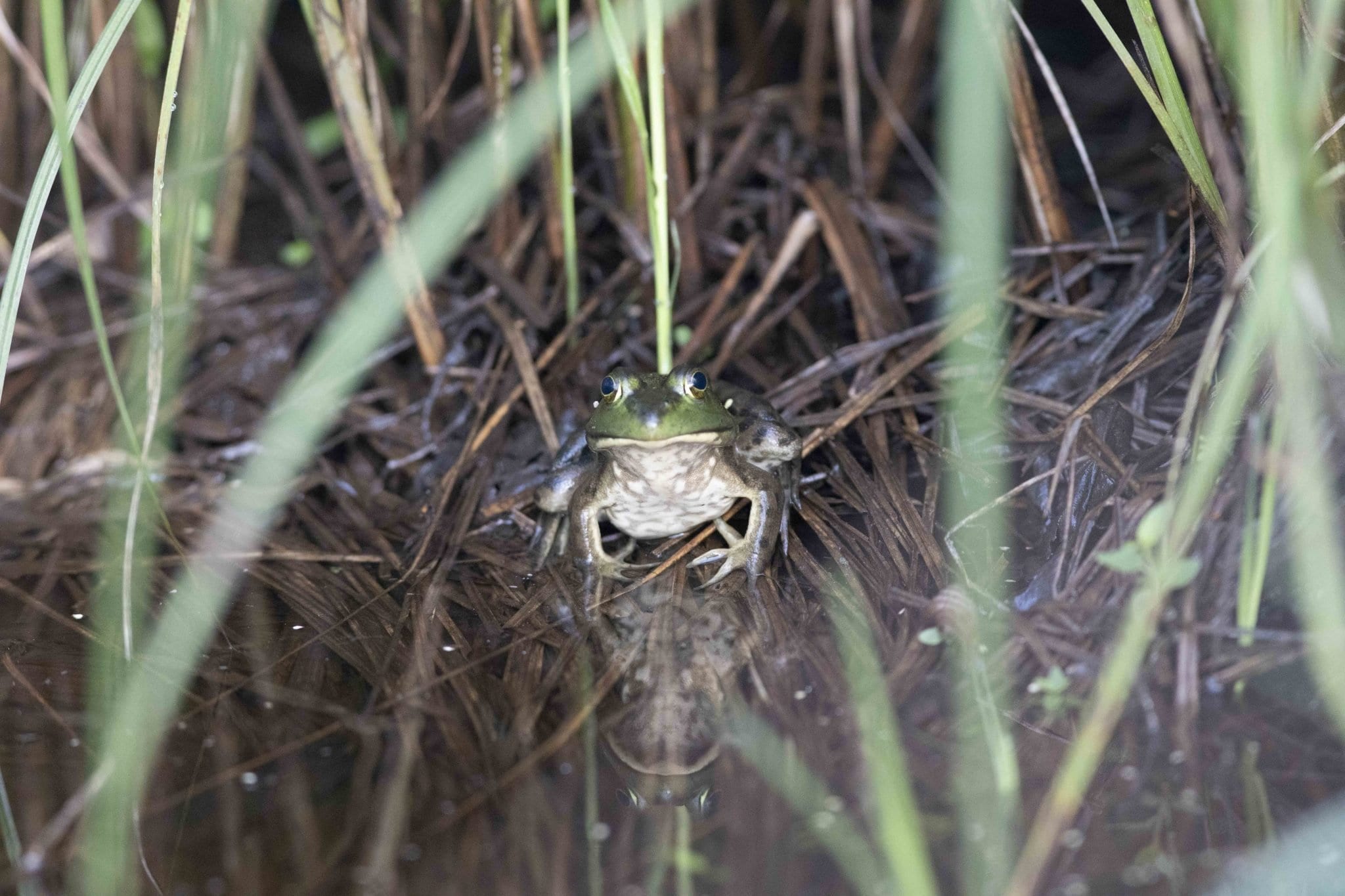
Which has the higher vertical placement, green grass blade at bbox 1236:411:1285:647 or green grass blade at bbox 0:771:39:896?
green grass blade at bbox 1236:411:1285:647

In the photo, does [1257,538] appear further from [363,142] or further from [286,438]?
[363,142]

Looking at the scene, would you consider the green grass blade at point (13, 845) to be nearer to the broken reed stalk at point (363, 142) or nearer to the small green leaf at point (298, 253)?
the broken reed stalk at point (363, 142)

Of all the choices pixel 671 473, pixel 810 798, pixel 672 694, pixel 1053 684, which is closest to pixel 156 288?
pixel 671 473

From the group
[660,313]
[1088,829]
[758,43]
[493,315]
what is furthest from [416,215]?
[1088,829]

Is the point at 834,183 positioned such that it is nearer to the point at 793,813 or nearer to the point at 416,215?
the point at 416,215

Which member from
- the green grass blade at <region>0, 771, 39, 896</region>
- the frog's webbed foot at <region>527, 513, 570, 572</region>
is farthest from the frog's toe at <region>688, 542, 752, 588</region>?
the green grass blade at <region>0, 771, 39, 896</region>

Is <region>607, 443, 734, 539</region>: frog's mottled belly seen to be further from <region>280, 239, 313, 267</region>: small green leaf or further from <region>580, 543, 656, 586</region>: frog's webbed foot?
<region>280, 239, 313, 267</region>: small green leaf

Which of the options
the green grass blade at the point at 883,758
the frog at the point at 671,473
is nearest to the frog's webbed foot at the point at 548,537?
the frog at the point at 671,473

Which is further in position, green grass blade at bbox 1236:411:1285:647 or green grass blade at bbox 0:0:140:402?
green grass blade at bbox 0:0:140:402
